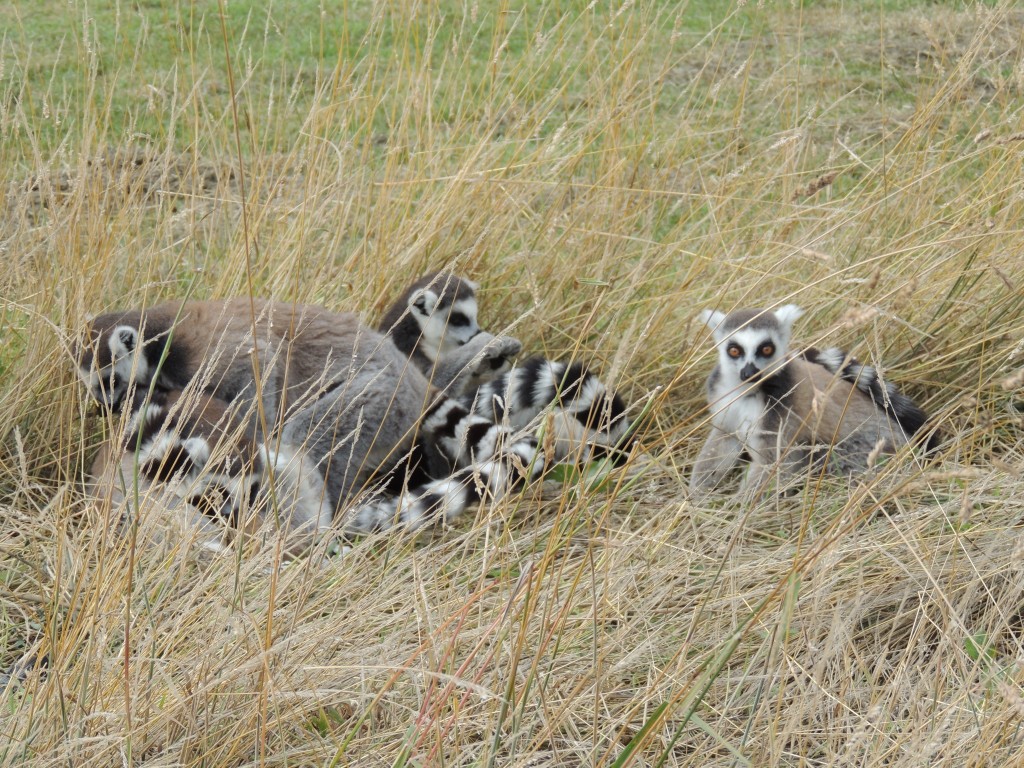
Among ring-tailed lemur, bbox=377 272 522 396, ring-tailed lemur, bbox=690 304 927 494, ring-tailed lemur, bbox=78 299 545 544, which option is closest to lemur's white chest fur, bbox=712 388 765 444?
ring-tailed lemur, bbox=690 304 927 494

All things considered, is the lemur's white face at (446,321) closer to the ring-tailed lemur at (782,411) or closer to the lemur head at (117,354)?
the lemur head at (117,354)

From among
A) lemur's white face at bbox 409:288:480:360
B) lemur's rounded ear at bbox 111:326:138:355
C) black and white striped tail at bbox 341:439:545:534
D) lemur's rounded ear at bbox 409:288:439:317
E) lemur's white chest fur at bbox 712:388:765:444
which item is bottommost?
black and white striped tail at bbox 341:439:545:534

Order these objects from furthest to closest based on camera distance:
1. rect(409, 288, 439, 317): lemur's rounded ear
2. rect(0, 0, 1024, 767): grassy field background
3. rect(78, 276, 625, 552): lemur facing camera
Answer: rect(409, 288, 439, 317): lemur's rounded ear
rect(78, 276, 625, 552): lemur facing camera
rect(0, 0, 1024, 767): grassy field background

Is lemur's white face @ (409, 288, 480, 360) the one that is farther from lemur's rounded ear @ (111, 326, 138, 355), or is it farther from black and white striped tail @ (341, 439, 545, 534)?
lemur's rounded ear @ (111, 326, 138, 355)

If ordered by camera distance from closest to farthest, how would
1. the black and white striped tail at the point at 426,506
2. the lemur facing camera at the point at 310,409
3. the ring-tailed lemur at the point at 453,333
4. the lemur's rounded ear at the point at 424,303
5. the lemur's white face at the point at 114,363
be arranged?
the black and white striped tail at the point at 426,506 → the lemur facing camera at the point at 310,409 → the lemur's white face at the point at 114,363 → the lemur's rounded ear at the point at 424,303 → the ring-tailed lemur at the point at 453,333

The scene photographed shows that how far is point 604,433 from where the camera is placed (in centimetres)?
399

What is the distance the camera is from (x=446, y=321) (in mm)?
4383

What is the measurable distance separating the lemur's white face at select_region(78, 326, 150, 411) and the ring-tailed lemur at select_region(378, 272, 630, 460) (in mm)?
880

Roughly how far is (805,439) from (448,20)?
5943mm

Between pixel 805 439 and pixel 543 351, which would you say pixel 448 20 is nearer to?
pixel 543 351

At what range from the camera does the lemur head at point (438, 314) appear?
14.2 ft

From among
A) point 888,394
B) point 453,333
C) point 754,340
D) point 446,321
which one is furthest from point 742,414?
point 453,333

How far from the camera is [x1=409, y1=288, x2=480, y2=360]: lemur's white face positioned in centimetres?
432

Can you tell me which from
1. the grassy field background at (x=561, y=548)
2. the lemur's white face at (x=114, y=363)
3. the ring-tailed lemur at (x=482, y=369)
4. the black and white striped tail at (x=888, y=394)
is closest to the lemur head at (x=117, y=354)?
the lemur's white face at (x=114, y=363)
